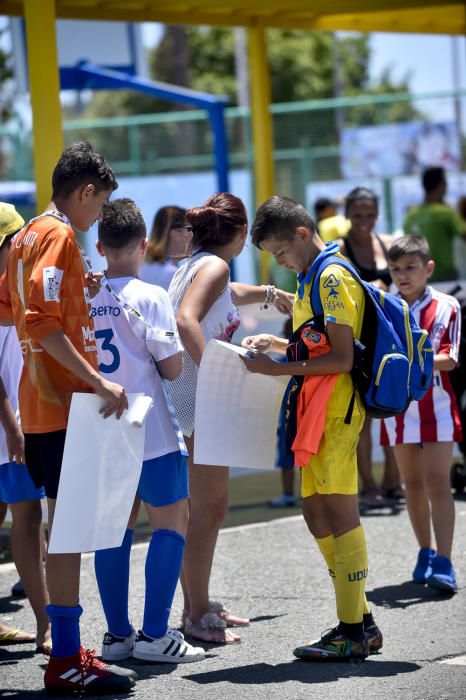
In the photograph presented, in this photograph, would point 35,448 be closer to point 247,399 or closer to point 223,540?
point 247,399

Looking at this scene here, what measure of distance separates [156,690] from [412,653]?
1.10 meters

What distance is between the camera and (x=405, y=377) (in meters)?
5.09

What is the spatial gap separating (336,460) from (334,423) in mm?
151

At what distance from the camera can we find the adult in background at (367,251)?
867cm

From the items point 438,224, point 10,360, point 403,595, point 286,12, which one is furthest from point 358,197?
point 286,12

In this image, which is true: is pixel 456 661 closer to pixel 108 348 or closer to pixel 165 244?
pixel 108 348

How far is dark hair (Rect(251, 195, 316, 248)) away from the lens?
5.20 metres

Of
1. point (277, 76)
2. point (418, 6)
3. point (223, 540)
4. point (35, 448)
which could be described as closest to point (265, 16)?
point (418, 6)

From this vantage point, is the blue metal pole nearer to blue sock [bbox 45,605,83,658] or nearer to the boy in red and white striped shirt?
the boy in red and white striped shirt

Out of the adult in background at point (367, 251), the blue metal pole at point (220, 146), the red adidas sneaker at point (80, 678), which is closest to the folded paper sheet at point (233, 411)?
the red adidas sneaker at point (80, 678)

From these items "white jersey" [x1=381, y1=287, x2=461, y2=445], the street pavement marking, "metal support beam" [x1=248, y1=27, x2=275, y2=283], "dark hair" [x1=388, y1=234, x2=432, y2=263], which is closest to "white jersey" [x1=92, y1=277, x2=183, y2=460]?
the street pavement marking

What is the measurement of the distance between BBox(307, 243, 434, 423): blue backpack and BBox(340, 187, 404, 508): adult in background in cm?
337

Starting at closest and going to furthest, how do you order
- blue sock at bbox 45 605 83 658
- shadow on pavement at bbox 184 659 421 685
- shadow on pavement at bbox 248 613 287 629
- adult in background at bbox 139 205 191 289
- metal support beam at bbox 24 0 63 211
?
blue sock at bbox 45 605 83 658 < shadow on pavement at bbox 184 659 421 685 < shadow on pavement at bbox 248 613 287 629 < adult in background at bbox 139 205 191 289 < metal support beam at bbox 24 0 63 211

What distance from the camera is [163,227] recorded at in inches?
289
